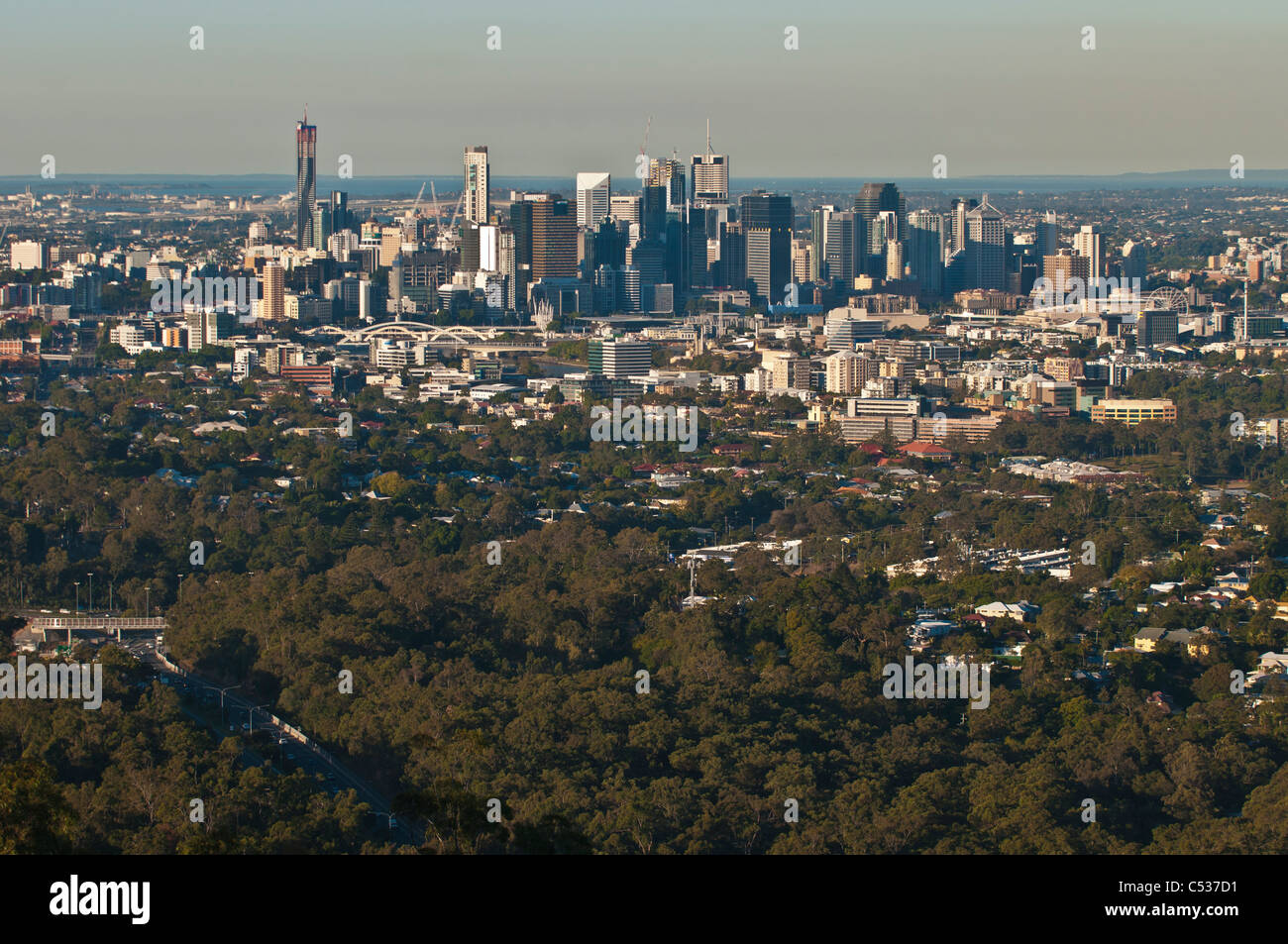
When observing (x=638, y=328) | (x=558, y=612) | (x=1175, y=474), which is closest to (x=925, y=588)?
(x=558, y=612)

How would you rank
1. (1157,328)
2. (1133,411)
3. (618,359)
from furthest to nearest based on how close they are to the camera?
(1157,328) < (618,359) < (1133,411)

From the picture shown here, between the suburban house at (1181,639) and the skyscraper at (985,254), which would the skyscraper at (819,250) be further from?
the suburban house at (1181,639)

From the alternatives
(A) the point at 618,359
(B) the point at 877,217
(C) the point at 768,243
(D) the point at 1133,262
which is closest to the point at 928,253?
Result: (B) the point at 877,217

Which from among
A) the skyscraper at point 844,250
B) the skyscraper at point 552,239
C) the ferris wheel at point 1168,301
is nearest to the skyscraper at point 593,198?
the skyscraper at point 844,250

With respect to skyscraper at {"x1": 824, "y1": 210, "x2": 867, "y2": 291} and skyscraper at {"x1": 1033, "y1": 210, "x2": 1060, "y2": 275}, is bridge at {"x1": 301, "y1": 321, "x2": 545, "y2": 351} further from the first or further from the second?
skyscraper at {"x1": 1033, "y1": 210, "x2": 1060, "y2": 275}

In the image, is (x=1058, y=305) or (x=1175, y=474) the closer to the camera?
(x=1175, y=474)

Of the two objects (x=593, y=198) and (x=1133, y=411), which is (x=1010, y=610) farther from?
(x=593, y=198)
